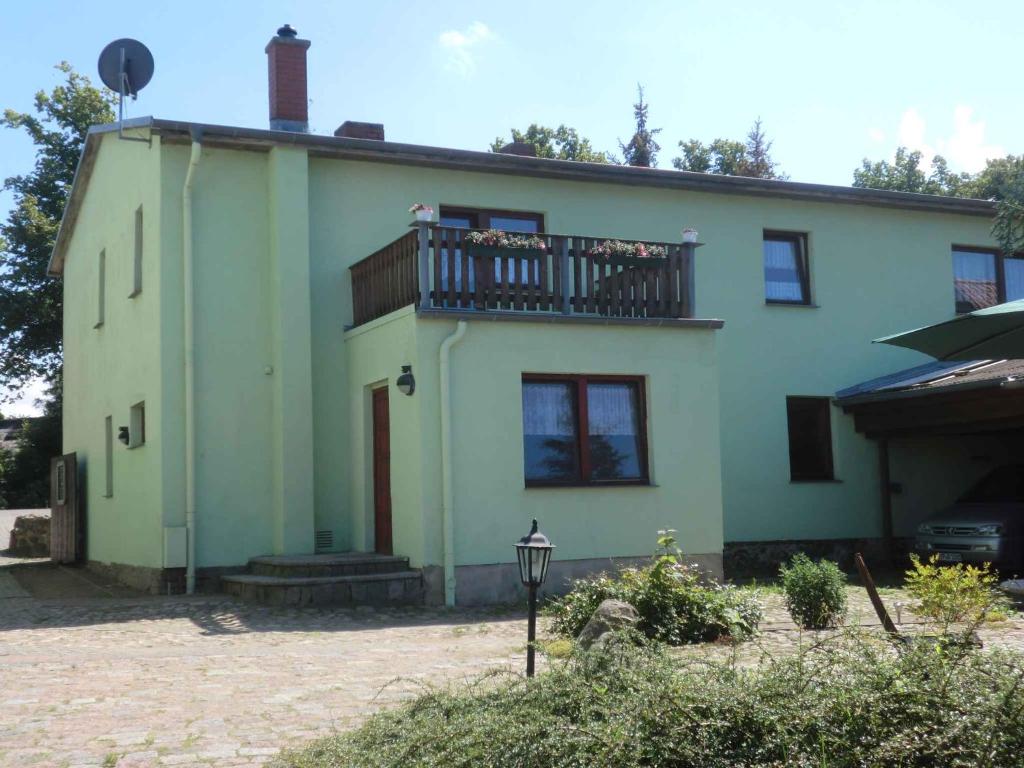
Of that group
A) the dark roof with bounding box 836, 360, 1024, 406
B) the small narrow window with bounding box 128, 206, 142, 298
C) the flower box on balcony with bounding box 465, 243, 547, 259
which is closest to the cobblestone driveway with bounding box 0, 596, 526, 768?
the flower box on balcony with bounding box 465, 243, 547, 259

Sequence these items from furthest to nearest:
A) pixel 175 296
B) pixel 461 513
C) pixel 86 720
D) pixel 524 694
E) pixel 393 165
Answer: pixel 393 165 < pixel 175 296 < pixel 461 513 < pixel 86 720 < pixel 524 694

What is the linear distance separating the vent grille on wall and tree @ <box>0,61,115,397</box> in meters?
16.6

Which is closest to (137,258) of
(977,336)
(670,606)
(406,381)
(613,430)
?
(406,381)

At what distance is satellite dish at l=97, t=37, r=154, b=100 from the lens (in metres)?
16.3

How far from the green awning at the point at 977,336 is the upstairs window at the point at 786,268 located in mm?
11639

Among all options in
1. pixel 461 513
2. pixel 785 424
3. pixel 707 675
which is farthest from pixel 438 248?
pixel 707 675

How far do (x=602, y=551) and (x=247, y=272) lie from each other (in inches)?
237

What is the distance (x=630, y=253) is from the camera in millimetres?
14703

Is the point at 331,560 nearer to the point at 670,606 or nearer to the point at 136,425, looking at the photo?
the point at 670,606

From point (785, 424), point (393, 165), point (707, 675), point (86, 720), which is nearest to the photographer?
point (707, 675)

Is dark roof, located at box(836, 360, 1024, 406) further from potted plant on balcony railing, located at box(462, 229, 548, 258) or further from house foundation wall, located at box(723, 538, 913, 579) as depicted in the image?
potted plant on balcony railing, located at box(462, 229, 548, 258)

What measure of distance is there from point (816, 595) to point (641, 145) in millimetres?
33234

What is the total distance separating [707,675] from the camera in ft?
18.9

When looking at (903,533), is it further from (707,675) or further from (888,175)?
(888,175)
